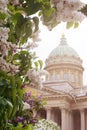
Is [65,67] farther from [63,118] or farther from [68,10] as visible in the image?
[68,10]

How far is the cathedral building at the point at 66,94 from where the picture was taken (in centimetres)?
4678

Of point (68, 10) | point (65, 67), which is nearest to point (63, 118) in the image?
point (65, 67)

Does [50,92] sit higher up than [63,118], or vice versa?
[50,92]

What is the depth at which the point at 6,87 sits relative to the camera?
2.72 m

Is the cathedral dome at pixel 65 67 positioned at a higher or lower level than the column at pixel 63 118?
higher

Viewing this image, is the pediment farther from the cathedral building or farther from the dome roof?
the dome roof

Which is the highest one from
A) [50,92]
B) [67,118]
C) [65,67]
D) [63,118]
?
[65,67]

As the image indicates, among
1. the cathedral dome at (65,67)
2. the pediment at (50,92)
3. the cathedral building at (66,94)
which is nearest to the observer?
the pediment at (50,92)

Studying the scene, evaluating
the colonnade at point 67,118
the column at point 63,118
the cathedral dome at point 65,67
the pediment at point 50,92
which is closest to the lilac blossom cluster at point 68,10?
the pediment at point 50,92

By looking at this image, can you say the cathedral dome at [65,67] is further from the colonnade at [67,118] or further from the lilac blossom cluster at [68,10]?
the lilac blossom cluster at [68,10]

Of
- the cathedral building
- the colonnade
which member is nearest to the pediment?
the cathedral building

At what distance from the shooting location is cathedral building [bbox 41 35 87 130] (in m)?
46.8

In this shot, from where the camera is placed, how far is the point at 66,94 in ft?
152

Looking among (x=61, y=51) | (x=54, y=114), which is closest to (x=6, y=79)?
(x=54, y=114)
